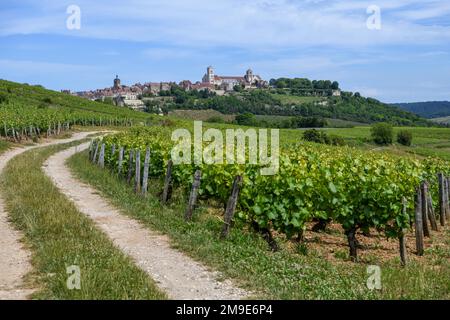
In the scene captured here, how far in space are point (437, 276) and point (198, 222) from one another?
18.2 feet

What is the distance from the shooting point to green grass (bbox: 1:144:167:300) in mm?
6801

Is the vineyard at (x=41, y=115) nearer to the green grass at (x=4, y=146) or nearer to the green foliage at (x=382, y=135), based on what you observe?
the green grass at (x=4, y=146)

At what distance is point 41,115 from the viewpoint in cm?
4522

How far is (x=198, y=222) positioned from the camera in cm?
1209

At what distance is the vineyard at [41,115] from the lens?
37.8 metres

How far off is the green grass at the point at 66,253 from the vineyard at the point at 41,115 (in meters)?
25.1

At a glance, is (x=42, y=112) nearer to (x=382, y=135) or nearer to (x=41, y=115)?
(x=41, y=115)

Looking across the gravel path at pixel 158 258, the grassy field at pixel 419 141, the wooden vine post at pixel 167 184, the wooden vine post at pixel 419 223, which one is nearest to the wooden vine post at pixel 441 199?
the wooden vine post at pixel 419 223

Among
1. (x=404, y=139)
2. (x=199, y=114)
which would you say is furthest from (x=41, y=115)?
(x=199, y=114)

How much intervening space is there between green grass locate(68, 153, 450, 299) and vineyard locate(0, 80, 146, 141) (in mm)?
27837

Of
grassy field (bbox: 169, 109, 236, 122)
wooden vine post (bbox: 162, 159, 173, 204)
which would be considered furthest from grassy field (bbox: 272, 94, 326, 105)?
wooden vine post (bbox: 162, 159, 173, 204)

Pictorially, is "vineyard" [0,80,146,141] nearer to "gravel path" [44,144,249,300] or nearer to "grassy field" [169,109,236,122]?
"gravel path" [44,144,249,300]
